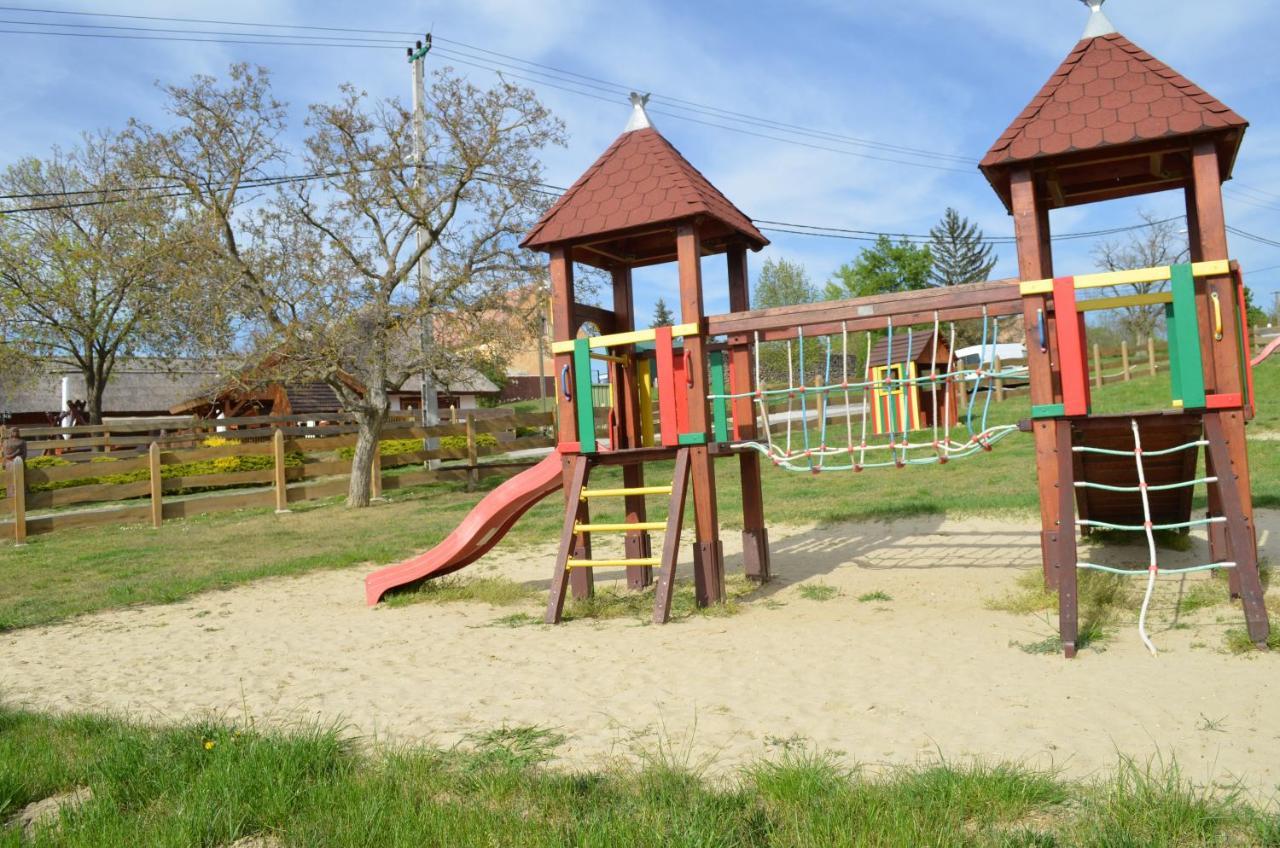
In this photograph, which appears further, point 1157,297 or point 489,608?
point 489,608

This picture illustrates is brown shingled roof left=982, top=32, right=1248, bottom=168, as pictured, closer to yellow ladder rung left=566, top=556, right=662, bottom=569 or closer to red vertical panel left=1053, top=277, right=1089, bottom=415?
red vertical panel left=1053, top=277, right=1089, bottom=415

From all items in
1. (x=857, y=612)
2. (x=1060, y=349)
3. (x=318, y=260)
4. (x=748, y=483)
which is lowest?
(x=857, y=612)

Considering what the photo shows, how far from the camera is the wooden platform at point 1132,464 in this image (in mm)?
6004

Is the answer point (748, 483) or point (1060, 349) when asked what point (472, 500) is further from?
point (1060, 349)

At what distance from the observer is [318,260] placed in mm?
15391

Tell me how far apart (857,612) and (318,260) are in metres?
11.8

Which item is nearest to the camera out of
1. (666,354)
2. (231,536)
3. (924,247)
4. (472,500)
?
(666,354)

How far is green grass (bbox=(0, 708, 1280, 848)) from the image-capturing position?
272 cm

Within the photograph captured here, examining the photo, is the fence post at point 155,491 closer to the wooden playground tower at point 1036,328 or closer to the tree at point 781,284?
the wooden playground tower at point 1036,328

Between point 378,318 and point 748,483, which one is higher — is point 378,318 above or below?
above

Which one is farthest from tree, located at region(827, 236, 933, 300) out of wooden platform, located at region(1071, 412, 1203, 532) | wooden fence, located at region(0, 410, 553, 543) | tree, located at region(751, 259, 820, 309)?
wooden platform, located at region(1071, 412, 1203, 532)

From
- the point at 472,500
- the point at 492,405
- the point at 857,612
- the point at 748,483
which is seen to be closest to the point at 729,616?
the point at 857,612

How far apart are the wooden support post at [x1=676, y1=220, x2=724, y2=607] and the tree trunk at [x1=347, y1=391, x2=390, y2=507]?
1013 centimetres

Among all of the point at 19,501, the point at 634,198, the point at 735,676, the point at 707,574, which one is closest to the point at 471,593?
the point at 707,574
